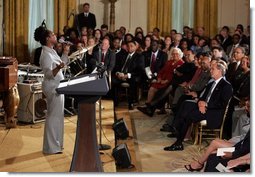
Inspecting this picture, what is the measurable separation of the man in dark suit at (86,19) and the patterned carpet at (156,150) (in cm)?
227

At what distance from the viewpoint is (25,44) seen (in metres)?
7.73

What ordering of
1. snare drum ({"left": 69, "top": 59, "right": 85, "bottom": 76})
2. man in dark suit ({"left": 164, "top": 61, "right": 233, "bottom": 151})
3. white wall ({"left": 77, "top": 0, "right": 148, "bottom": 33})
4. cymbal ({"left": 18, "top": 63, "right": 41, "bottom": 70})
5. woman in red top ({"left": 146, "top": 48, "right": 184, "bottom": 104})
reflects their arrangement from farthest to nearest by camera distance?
white wall ({"left": 77, "top": 0, "right": 148, "bottom": 33}) < woman in red top ({"left": 146, "top": 48, "right": 184, "bottom": 104}) < cymbal ({"left": 18, "top": 63, "right": 41, "bottom": 70}) < snare drum ({"left": 69, "top": 59, "right": 85, "bottom": 76}) < man in dark suit ({"left": 164, "top": 61, "right": 233, "bottom": 151})

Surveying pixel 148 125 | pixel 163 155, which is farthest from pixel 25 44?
pixel 163 155

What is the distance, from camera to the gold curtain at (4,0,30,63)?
7.75m

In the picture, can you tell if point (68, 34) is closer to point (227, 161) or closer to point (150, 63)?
point (150, 63)

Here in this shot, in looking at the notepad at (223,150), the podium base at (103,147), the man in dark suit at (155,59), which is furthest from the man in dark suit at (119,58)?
the notepad at (223,150)

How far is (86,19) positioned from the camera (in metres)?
9.83

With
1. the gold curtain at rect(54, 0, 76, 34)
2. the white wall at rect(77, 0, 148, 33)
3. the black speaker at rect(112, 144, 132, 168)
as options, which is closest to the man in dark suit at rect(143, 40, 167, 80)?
the gold curtain at rect(54, 0, 76, 34)

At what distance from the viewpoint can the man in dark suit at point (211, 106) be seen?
6.31 metres

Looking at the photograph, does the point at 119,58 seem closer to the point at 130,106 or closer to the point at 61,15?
the point at 130,106

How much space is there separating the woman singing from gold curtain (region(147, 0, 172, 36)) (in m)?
5.01

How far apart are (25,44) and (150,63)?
2119 millimetres

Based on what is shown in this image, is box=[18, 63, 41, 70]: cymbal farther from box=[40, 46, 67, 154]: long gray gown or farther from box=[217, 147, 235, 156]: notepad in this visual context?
box=[217, 147, 235, 156]: notepad

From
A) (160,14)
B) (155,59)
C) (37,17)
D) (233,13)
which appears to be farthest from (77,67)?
(160,14)
